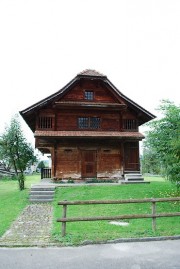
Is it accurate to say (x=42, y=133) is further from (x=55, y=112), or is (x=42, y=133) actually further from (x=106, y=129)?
(x=106, y=129)

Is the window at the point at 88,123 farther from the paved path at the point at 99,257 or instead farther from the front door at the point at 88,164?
the paved path at the point at 99,257

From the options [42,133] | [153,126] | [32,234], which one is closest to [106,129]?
[42,133]

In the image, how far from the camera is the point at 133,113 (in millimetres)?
26719

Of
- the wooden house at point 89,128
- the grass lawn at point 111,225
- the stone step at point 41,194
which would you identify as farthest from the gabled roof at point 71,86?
the grass lawn at point 111,225

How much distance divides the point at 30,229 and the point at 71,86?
16755mm

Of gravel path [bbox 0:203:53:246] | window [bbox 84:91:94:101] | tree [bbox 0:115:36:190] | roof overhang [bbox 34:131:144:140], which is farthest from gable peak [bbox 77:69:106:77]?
gravel path [bbox 0:203:53:246]

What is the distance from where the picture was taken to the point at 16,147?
98.8ft

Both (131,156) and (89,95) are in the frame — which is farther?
(131,156)

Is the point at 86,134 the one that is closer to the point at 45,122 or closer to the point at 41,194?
the point at 45,122

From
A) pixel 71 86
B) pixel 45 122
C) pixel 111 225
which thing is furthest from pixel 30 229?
pixel 71 86

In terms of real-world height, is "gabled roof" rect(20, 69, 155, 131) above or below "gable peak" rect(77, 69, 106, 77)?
below

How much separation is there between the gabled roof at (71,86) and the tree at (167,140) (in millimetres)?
10343

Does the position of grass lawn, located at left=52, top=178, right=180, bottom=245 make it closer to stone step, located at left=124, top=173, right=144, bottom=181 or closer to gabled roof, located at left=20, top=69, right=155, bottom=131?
stone step, located at left=124, top=173, right=144, bottom=181

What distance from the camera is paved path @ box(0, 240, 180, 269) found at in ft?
21.1
